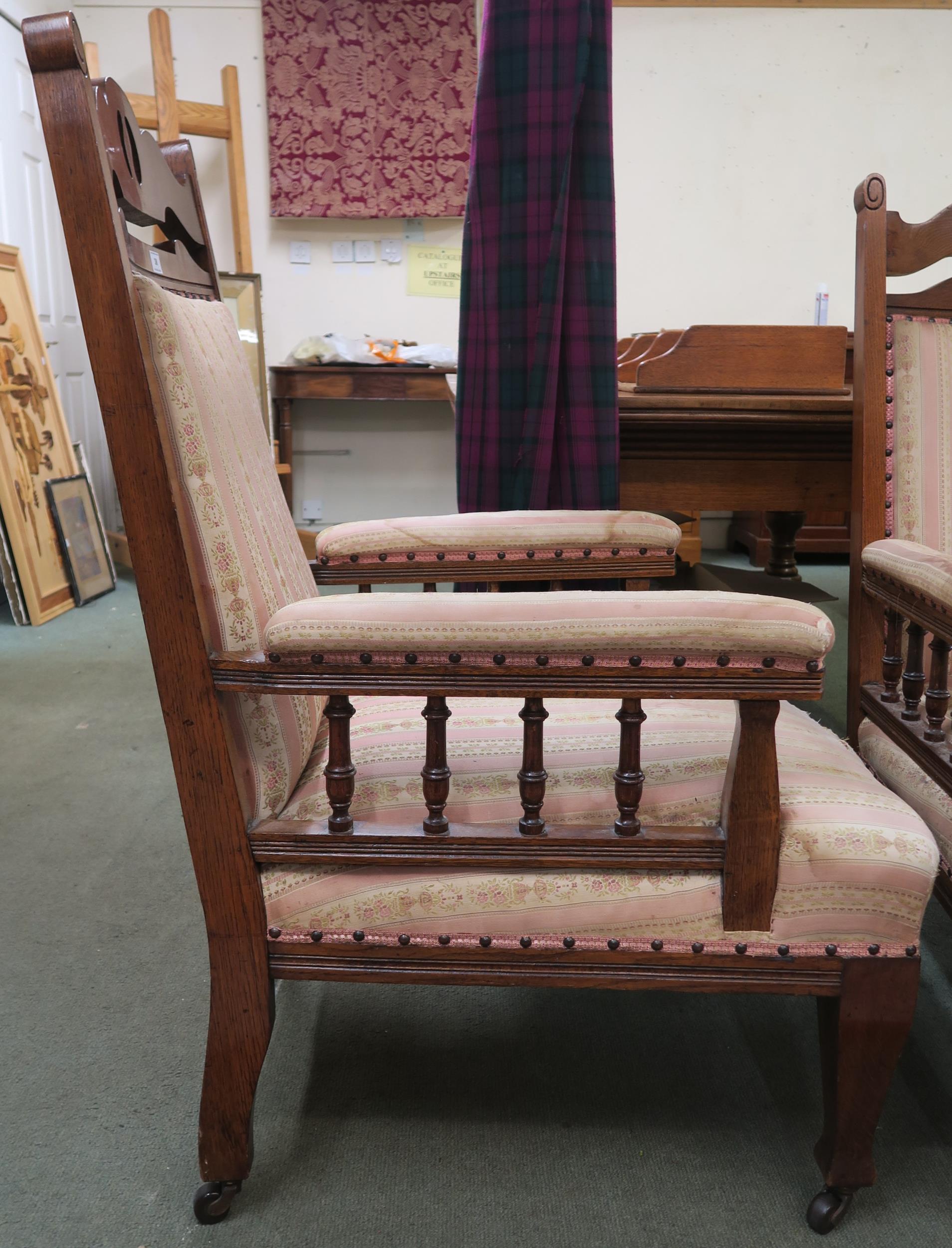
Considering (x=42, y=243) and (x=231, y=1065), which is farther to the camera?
(x=42, y=243)

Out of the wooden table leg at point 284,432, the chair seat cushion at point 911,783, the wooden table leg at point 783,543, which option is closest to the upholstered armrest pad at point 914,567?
the chair seat cushion at point 911,783

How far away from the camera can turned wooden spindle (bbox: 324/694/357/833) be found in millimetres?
789

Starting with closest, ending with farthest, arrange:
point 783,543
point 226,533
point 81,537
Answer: point 226,533
point 783,543
point 81,537

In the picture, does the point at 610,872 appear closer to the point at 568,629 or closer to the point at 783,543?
the point at 568,629

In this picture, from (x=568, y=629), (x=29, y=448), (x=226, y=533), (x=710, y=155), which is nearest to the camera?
(x=568, y=629)

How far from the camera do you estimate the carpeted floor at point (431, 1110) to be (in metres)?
0.88

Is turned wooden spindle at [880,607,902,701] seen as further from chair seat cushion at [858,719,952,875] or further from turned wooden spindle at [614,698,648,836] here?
turned wooden spindle at [614,698,648,836]

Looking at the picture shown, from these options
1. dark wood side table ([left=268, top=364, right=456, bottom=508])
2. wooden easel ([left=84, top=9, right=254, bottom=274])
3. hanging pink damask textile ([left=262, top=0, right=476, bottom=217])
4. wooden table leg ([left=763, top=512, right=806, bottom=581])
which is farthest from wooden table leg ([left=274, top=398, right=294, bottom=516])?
wooden table leg ([left=763, top=512, right=806, bottom=581])

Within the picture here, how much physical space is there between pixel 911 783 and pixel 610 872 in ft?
1.33

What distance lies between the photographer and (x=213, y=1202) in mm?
873

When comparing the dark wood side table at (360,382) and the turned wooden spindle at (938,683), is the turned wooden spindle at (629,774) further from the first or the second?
the dark wood side table at (360,382)

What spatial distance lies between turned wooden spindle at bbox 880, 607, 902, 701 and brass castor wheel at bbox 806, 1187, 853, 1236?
0.53 m

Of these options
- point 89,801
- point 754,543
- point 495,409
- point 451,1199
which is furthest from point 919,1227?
point 754,543

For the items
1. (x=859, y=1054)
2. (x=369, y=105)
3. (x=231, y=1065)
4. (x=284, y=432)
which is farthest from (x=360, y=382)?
(x=859, y=1054)
